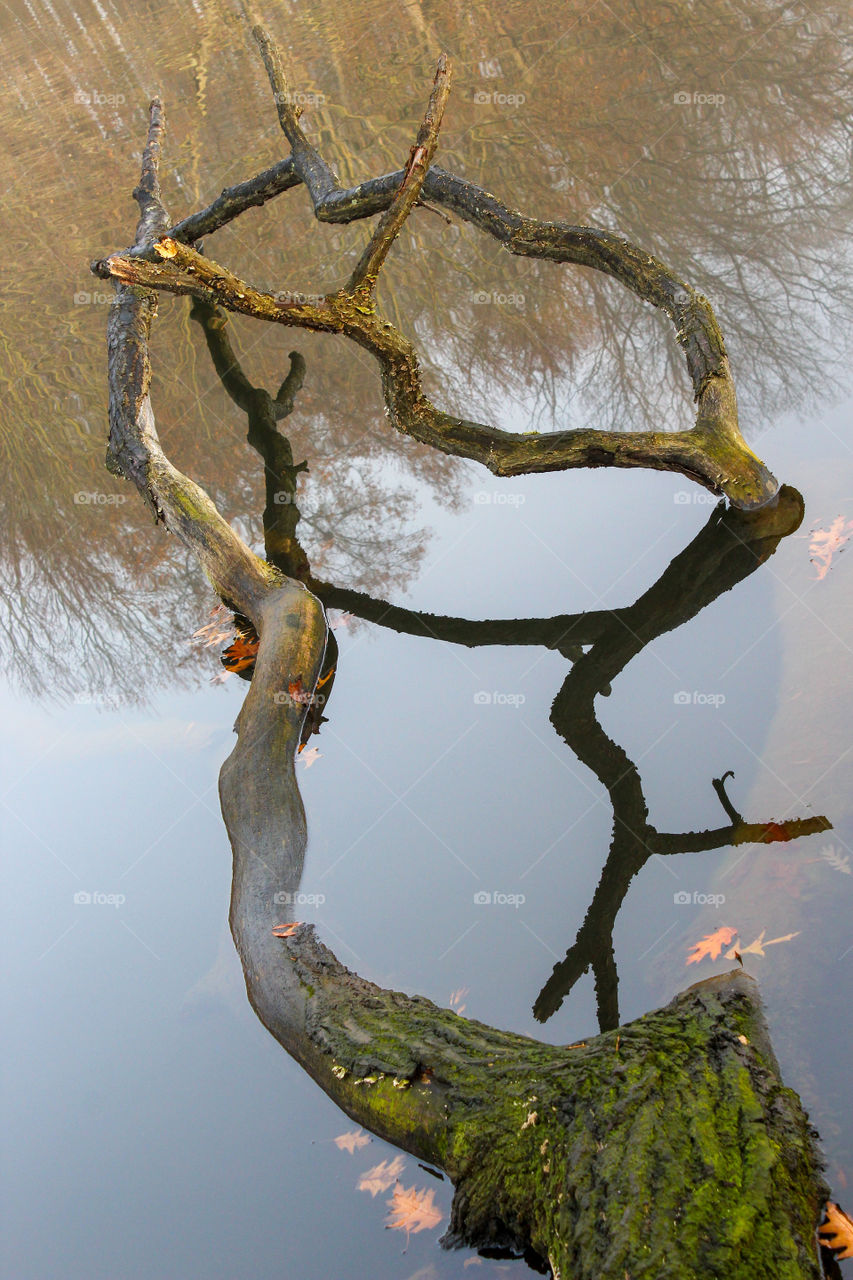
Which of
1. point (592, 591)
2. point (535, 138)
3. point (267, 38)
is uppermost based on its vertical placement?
point (267, 38)

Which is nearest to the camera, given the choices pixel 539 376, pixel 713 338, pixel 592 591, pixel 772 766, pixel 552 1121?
pixel 552 1121

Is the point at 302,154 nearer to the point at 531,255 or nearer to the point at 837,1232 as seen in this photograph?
the point at 531,255

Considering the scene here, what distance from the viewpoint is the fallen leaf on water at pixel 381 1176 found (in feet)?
9.92

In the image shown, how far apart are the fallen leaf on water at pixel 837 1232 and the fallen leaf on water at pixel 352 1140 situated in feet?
4.79

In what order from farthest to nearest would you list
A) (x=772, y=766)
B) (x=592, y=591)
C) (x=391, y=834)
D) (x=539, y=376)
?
(x=539, y=376)
(x=592, y=591)
(x=391, y=834)
(x=772, y=766)

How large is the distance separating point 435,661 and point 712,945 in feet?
8.21

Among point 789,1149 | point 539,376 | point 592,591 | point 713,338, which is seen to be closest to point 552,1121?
point 789,1149

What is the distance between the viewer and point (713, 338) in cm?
602

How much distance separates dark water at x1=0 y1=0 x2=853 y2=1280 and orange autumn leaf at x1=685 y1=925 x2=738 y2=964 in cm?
5

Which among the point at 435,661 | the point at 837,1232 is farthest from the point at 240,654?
the point at 837,1232

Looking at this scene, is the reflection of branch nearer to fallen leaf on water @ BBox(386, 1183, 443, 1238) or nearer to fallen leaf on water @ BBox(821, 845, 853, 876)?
fallen leaf on water @ BBox(821, 845, 853, 876)

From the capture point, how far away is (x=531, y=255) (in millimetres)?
7219

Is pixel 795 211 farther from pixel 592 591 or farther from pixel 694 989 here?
pixel 694 989

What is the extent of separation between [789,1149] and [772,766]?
1969 millimetres
